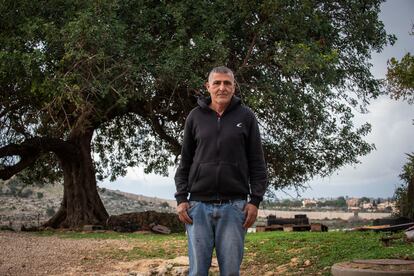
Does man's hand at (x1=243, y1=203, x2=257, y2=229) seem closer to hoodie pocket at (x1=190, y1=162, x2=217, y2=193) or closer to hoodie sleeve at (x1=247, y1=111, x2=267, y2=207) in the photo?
hoodie sleeve at (x1=247, y1=111, x2=267, y2=207)

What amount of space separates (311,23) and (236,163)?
14.6 meters

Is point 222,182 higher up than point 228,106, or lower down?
lower down

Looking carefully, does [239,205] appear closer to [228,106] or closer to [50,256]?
[228,106]

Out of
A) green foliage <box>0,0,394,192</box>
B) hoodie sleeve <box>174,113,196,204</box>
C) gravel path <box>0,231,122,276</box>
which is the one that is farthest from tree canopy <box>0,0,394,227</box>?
hoodie sleeve <box>174,113,196,204</box>

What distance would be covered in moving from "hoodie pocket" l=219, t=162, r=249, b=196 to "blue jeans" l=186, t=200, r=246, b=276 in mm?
91

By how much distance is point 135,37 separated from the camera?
735 inches

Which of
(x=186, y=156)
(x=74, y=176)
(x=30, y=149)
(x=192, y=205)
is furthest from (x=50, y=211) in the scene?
(x=192, y=205)

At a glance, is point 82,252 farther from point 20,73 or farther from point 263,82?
point 263,82

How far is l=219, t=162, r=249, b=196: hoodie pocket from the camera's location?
4.98 meters

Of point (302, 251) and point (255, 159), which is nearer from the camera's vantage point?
point (255, 159)

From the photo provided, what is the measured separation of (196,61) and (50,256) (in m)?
7.03

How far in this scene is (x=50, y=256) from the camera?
14219 mm

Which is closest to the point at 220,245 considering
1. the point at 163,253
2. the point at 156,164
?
the point at 163,253

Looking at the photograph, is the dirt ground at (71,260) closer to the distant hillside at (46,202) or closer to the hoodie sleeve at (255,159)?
the hoodie sleeve at (255,159)
